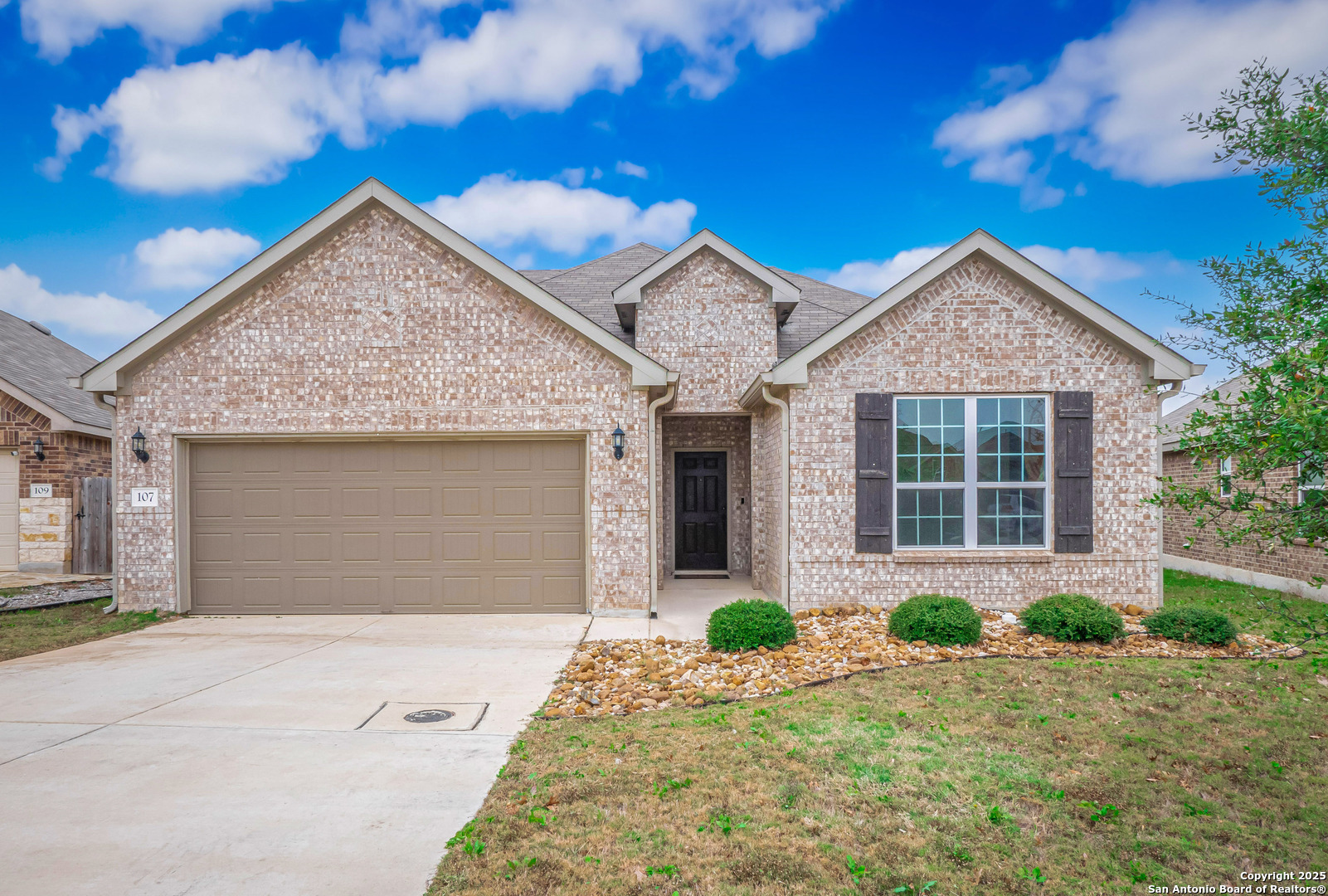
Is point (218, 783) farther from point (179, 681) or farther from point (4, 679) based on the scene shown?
point (4, 679)

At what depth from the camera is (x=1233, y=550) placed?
38.2ft

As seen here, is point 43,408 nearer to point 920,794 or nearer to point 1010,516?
point 920,794

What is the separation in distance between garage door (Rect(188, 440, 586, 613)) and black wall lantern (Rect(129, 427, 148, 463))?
54 centimetres

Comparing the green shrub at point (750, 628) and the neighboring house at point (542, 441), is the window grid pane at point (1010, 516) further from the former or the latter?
the green shrub at point (750, 628)

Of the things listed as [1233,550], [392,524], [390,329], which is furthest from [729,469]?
[1233,550]

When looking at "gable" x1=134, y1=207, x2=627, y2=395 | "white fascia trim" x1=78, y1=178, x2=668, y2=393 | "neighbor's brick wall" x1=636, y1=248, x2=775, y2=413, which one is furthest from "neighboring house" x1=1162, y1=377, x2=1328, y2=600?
"gable" x1=134, y1=207, x2=627, y2=395

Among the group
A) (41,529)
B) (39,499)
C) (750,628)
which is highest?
(39,499)

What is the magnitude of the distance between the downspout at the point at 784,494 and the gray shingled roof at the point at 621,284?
7.79ft

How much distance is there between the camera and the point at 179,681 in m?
5.66

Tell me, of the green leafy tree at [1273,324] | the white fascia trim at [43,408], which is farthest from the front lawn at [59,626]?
the green leafy tree at [1273,324]

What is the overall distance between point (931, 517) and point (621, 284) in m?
6.72

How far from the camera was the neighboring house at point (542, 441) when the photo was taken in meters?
8.13

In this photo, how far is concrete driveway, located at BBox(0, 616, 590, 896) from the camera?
9.47ft

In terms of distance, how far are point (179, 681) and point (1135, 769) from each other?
7.30 metres
